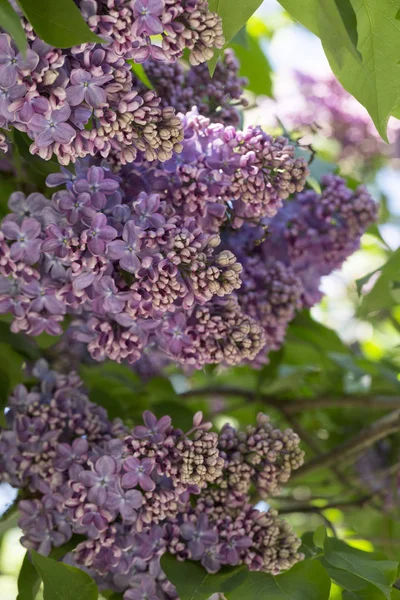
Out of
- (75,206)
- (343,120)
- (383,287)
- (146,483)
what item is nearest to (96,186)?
(75,206)

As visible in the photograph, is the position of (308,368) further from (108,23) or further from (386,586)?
(108,23)

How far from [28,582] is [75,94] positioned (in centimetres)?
60

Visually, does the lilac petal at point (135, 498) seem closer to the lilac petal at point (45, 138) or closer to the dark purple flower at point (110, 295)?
the dark purple flower at point (110, 295)

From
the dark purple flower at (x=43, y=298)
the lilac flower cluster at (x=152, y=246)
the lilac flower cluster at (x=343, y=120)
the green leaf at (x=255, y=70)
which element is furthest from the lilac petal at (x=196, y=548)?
the lilac flower cluster at (x=343, y=120)

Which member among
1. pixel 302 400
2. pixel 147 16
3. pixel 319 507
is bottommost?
pixel 302 400

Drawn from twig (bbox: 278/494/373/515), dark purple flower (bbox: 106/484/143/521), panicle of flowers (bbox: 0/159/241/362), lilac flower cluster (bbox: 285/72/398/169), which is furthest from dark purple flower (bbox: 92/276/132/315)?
lilac flower cluster (bbox: 285/72/398/169)

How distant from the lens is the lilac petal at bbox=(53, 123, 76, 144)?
83 cm

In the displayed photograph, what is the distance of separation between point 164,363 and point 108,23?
853 millimetres

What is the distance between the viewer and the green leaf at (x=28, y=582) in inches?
41.4

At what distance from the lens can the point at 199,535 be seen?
1.03m

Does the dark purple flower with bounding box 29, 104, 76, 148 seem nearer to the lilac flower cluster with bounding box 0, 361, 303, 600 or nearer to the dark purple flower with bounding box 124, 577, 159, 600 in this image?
the lilac flower cluster with bounding box 0, 361, 303, 600

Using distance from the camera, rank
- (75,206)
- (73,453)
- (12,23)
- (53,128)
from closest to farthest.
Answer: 1. (12,23)
2. (53,128)
3. (75,206)
4. (73,453)

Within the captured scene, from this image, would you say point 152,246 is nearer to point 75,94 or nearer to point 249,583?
point 75,94

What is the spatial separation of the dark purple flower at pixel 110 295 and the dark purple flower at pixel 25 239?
0.27 feet
